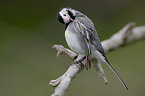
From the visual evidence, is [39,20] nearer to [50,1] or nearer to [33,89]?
[50,1]

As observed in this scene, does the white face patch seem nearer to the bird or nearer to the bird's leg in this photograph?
the bird

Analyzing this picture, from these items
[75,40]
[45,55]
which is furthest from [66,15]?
[45,55]

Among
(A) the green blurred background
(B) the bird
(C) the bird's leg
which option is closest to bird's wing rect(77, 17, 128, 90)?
(B) the bird

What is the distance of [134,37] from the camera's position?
5.34 feet

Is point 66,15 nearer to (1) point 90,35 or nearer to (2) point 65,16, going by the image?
(2) point 65,16

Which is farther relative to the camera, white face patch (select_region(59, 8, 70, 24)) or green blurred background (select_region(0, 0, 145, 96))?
green blurred background (select_region(0, 0, 145, 96))

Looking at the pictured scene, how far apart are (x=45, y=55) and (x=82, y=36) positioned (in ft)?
3.93

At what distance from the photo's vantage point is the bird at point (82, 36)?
37.3 inches

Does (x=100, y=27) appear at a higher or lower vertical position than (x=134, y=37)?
higher

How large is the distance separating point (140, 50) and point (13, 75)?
1.45 meters

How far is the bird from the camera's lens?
948 millimetres

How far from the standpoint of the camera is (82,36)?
0.95 meters

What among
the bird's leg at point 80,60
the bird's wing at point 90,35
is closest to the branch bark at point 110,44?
the bird's leg at point 80,60

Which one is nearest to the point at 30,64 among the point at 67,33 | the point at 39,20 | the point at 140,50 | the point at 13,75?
the point at 13,75
